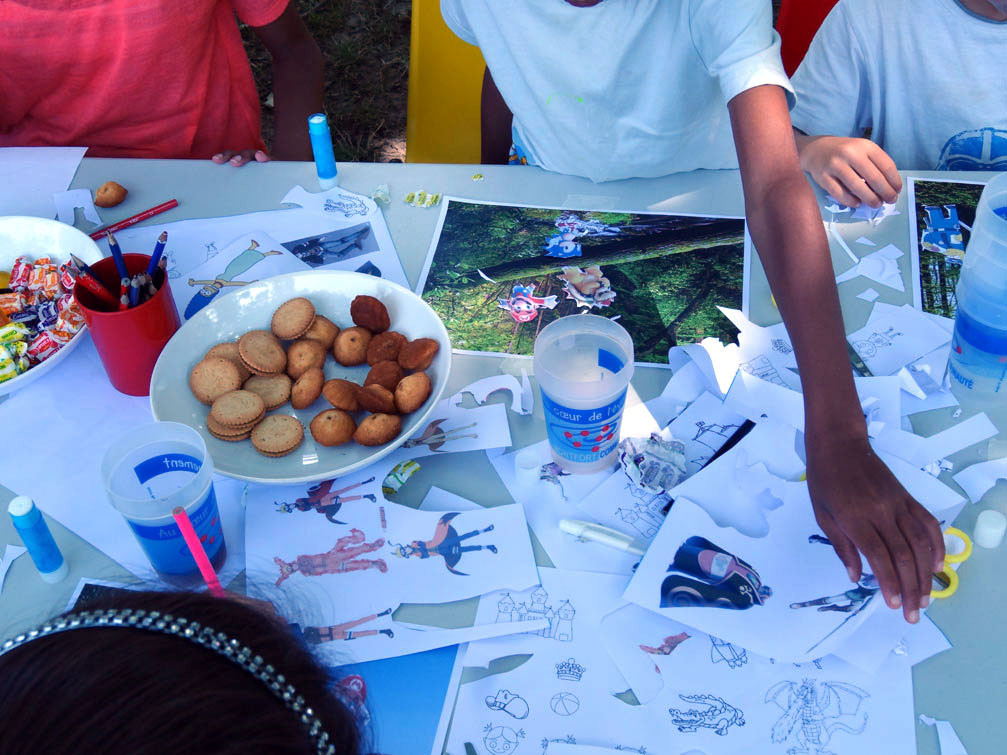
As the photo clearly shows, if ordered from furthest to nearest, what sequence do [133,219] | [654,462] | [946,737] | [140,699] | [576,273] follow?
[133,219]
[576,273]
[654,462]
[946,737]
[140,699]

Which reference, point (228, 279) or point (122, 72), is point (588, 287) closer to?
point (228, 279)

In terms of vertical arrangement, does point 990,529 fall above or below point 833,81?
below

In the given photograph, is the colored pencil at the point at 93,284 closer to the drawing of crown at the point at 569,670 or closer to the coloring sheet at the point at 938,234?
the drawing of crown at the point at 569,670

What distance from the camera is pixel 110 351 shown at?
954 millimetres

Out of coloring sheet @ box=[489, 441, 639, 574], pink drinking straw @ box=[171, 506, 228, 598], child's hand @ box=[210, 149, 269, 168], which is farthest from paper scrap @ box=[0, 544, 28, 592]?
child's hand @ box=[210, 149, 269, 168]

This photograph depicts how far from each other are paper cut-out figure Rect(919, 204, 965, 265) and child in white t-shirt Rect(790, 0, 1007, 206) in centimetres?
14

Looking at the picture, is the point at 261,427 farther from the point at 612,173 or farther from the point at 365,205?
the point at 612,173

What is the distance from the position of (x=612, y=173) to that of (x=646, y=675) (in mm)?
802

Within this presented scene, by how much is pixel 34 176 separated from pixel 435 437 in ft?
2.88

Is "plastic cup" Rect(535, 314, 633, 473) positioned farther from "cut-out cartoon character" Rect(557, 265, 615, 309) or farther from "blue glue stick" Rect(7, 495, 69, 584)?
"blue glue stick" Rect(7, 495, 69, 584)

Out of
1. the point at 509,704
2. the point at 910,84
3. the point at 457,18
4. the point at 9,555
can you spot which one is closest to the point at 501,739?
the point at 509,704

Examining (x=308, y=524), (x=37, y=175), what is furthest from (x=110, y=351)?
(x=37, y=175)

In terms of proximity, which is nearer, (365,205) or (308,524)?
(308,524)

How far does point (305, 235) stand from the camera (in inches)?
47.6
